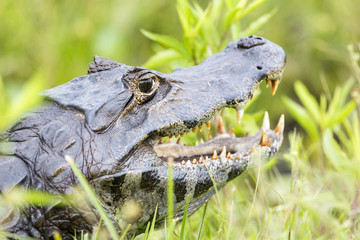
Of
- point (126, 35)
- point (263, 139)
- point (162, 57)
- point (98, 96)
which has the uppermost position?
point (98, 96)

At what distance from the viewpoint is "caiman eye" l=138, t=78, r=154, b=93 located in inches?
99.4

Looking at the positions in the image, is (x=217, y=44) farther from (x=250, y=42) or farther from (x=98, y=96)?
(x=98, y=96)

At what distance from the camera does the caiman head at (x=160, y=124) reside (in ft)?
7.61

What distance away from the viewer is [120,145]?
2326mm

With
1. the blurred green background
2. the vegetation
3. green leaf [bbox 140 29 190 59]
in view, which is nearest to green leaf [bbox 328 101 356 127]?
the vegetation

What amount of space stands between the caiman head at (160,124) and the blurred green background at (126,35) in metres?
2.49

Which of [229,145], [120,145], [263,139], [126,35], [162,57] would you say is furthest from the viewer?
[126,35]

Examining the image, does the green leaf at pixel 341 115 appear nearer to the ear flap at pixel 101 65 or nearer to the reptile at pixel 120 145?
the reptile at pixel 120 145

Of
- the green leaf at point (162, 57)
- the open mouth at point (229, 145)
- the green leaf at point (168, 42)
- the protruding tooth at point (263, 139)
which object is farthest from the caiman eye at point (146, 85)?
the green leaf at point (168, 42)

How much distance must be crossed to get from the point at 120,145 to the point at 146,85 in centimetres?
37

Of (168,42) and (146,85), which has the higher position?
(146,85)

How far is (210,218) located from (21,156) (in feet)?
4.50

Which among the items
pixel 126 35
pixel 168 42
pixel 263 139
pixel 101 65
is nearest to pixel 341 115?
pixel 263 139

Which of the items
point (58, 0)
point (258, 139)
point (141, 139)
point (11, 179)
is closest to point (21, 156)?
point (11, 179)
